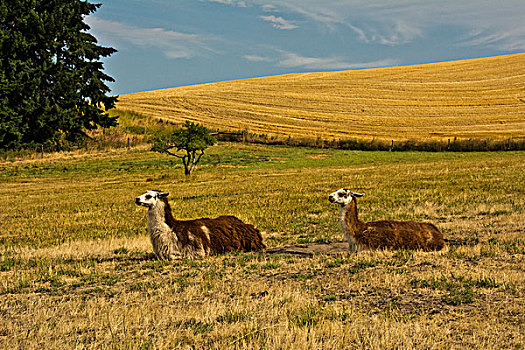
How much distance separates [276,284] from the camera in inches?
324

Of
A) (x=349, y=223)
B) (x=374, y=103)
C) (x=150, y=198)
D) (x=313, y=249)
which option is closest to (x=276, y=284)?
(x=349, y=223)

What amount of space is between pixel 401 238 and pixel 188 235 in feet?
16.2

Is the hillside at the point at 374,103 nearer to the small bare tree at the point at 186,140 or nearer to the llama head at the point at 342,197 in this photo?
the small bare tree at the point at 186,140

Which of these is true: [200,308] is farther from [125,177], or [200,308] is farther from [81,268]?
[125,177]

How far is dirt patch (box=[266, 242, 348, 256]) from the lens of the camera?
1116 cm

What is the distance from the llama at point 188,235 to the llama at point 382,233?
92.0 inches

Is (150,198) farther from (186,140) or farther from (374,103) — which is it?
(374,103)

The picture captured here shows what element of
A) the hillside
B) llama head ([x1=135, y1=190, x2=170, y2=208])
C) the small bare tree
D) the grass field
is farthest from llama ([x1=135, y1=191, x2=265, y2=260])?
the hillside

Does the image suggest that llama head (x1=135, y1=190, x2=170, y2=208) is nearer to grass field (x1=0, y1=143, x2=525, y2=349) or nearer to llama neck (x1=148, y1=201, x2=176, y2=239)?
llama neck (x1=148, y1=201, x2=176, y2=239)


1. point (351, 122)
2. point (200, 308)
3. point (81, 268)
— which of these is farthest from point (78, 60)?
point (351, 122)

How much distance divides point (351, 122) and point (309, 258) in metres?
67.0

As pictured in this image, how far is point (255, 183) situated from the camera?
97.0ft

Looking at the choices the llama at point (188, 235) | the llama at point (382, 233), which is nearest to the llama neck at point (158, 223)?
the llama at point (188, 235)

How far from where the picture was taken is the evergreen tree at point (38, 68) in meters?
28.0
